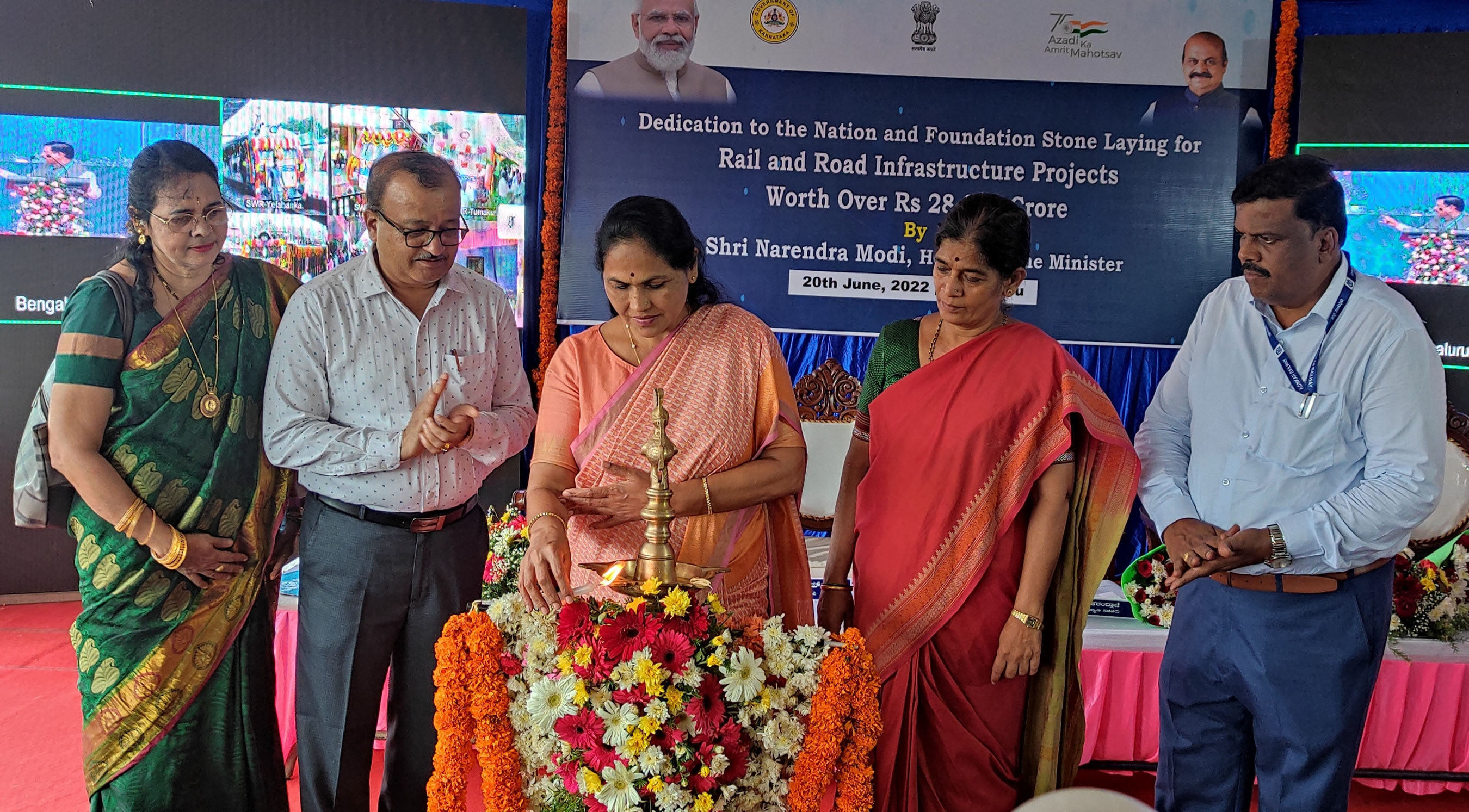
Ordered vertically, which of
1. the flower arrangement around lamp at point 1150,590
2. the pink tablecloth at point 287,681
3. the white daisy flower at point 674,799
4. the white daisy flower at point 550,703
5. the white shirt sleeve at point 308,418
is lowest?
the pink tablecloth at point 287,681

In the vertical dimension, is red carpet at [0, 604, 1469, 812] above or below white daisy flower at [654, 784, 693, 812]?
below

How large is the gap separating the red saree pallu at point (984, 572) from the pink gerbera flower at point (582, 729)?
857 millimetres

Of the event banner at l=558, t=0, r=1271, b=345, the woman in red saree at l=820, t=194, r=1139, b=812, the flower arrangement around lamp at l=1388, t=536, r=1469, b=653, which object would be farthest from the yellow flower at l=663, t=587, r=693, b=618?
the event banner at l=558, t=0, r=1271, b=345

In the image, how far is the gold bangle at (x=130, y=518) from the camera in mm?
2170

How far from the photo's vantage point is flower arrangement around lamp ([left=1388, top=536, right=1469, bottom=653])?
131 inches

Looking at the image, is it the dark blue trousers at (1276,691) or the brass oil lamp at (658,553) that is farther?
the dark blue trousers at (1276,691)

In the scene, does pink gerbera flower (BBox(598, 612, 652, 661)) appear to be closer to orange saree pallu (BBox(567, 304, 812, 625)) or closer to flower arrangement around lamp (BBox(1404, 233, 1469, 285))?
orange saree pallu (BBox(567, 304, 812, 625))

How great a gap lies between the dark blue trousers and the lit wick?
136 cm

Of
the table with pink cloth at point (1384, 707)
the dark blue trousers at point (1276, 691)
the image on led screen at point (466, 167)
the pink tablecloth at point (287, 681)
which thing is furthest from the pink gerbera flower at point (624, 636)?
the image on led screen at point (466, 167)

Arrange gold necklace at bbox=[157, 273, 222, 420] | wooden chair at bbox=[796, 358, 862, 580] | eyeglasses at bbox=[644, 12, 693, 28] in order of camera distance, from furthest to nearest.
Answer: eyeglasses at bbox=[644, 12, 693, 28] → wooden chair at bbox=[796, 358, 862, 580] → gold necklace at bbox=[157, 273, 222, 420]

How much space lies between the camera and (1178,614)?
2.24 meters

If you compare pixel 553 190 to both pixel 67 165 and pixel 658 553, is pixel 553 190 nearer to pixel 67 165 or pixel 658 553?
pixel 67 165

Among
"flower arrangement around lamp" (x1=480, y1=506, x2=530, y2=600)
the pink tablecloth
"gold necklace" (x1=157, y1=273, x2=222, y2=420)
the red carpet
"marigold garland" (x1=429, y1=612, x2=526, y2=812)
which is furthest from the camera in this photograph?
"flower arrangement around lamp" (x1=480, y1=506, x2=530, y2=600)

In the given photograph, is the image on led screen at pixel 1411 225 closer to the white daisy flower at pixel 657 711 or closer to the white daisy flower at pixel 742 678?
the white daisy flower at pixel 742 678
